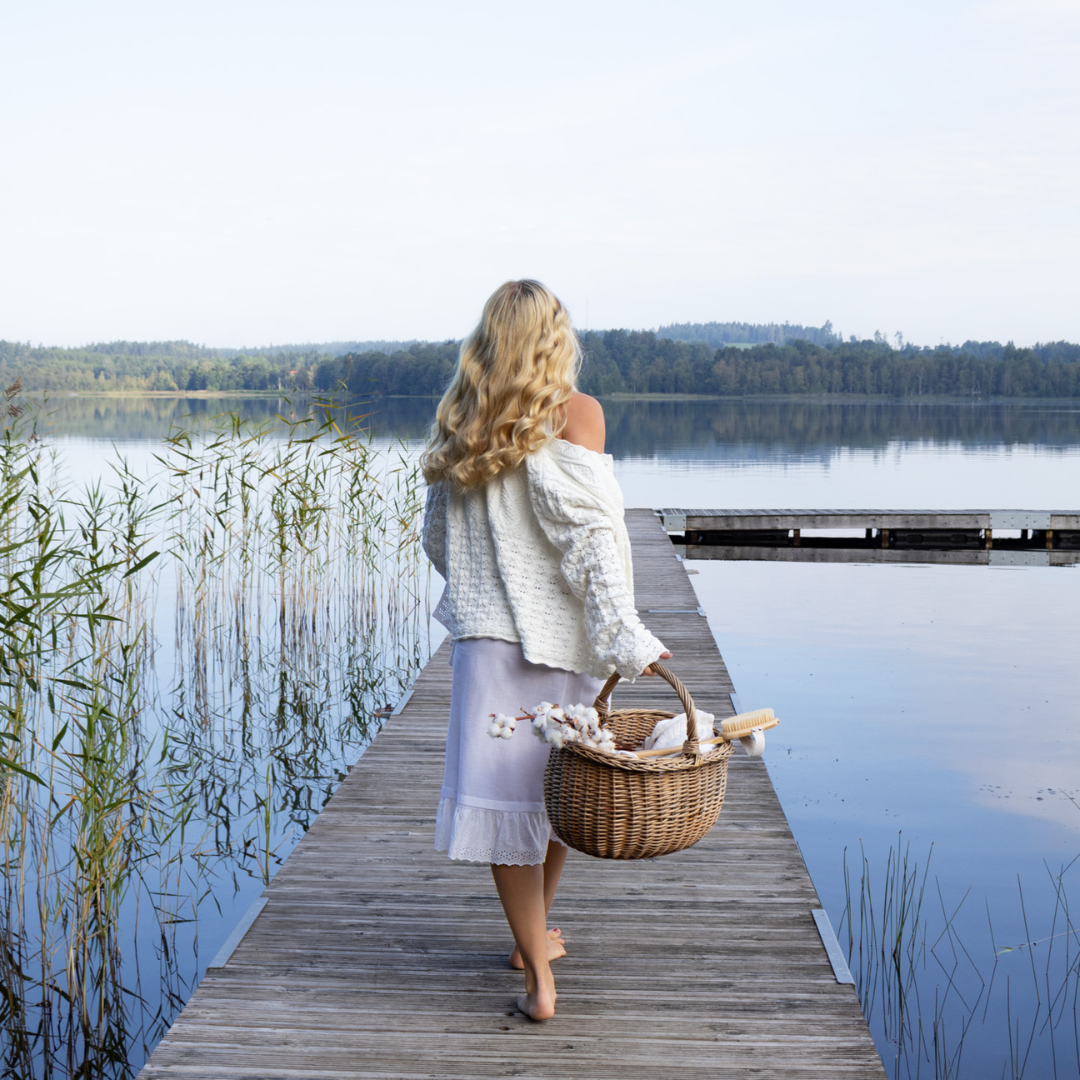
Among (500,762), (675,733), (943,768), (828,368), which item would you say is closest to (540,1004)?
(500,762)

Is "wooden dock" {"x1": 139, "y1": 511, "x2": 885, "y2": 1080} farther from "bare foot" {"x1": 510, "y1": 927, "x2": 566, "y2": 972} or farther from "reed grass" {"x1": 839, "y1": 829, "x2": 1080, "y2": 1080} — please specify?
"reed grass" {"x1": 839, "y1": 829, "x2": 1080, "y2": 1080}

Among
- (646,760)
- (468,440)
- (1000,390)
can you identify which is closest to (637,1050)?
(646,760)

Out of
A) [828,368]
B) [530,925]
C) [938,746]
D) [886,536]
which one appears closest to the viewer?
[530,925]

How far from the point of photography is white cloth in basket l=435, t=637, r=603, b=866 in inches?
77.5

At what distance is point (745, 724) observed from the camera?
6.25ft

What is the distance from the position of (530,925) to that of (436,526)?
84cm

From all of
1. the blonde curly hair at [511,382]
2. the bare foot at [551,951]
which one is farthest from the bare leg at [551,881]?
the blonde curly hair at [511,382]

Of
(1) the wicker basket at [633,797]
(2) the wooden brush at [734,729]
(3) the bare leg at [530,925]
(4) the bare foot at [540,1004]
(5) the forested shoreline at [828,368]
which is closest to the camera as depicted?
(1) the wicker basket at [633,797]

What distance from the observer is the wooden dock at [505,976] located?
2023mm

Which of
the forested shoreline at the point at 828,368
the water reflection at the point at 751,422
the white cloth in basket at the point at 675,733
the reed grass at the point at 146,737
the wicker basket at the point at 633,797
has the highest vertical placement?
the forested shoreline at the point at 828,368

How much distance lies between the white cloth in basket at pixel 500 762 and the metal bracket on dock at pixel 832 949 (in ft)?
2.93

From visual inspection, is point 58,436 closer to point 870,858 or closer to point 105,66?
point 105,66

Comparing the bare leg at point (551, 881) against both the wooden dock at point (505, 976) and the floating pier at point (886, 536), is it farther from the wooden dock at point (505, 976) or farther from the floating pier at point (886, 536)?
the floating pier at point (886, 536)

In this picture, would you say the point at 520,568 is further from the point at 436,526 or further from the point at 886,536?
the point at 886,536
